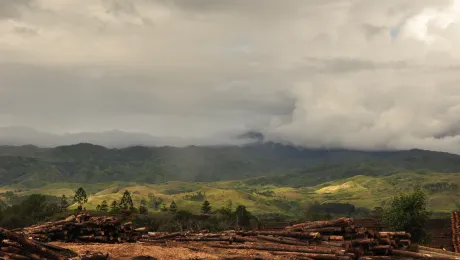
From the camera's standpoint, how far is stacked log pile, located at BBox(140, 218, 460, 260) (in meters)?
31.2

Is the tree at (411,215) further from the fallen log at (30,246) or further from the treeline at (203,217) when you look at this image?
the fallen log at (30,246)

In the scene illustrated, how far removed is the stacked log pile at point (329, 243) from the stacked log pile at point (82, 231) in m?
12.5

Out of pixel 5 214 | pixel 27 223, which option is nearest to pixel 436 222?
pixel 27 223

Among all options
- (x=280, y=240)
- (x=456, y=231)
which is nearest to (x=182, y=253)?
(x=280, y=240)

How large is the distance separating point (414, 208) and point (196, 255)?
41696mm

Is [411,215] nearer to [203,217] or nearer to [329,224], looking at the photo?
[329,224]

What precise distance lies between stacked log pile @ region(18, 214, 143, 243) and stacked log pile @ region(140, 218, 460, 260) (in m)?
12.5

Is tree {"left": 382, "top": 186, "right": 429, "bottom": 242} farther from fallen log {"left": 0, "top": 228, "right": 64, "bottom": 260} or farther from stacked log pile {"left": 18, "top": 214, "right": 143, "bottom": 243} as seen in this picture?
fallen log {"left": 0, "top": 228, "right": 64, "bottom": 260}

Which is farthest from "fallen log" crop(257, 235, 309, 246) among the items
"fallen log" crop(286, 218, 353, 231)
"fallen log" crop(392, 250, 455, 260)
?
"fallen log" crop(392, 250, 455, 260)

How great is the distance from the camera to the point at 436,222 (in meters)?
105

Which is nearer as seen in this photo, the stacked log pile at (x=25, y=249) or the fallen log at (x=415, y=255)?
the stacked log pile at (x=25, y=249)

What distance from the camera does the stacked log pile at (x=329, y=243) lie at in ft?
102

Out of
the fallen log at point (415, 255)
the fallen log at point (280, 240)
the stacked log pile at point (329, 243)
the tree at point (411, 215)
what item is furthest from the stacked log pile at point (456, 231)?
the fallen log at point (280, 240)

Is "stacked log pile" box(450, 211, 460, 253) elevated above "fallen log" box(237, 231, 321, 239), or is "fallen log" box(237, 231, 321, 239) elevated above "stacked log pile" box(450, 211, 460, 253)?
"fallen log" box(237, 231, 321, 239)
